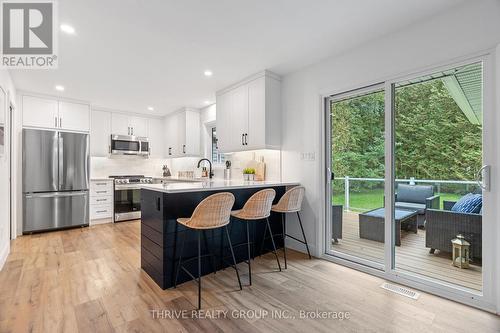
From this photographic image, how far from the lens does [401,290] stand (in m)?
2.33

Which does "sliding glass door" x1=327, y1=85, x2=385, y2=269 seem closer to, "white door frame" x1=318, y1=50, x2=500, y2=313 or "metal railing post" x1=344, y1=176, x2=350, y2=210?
"metal railing post" x1=344, y1=176, x2=350, y2=210

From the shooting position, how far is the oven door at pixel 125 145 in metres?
5.48

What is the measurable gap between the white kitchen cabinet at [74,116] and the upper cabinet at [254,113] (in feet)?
10.0

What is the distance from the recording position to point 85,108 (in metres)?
4.96

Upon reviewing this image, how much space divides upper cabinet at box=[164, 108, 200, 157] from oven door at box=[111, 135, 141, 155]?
86 cm

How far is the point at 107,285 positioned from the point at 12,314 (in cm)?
67

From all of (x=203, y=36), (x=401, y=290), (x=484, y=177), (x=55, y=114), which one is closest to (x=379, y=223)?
(x=401, y=290)

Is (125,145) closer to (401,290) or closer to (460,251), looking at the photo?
(401,290)

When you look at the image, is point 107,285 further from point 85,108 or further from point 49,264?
point 85,108

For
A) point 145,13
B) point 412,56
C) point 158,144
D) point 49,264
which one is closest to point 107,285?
point 49,264


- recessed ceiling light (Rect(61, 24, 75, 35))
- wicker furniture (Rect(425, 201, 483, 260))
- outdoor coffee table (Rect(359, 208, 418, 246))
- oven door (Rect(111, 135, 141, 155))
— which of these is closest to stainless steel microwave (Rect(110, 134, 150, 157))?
oven door (Rect(111, 135, 141, 155))

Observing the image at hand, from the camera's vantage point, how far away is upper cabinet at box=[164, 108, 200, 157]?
5.36m
